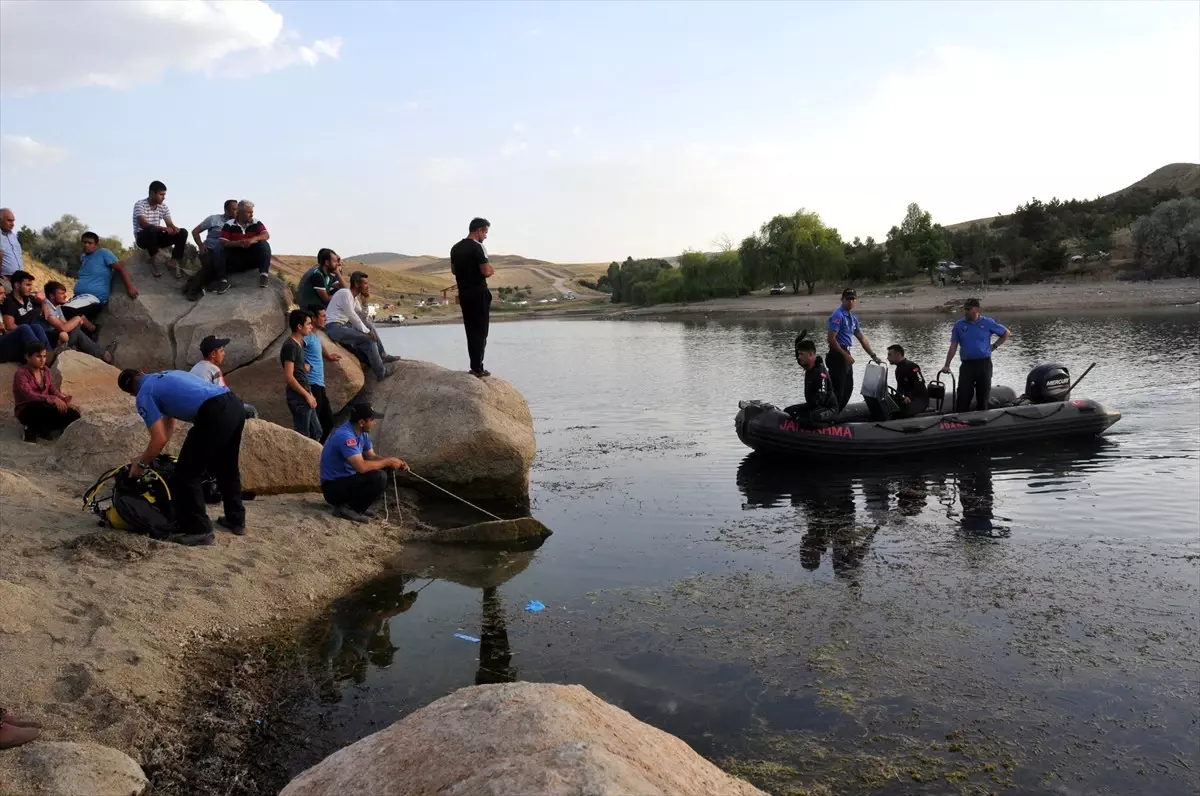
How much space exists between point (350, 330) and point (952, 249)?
7017 cm

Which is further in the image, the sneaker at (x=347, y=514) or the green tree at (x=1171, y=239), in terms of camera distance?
the green tree at (x=1171, y=239)

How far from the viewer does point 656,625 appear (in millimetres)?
7453

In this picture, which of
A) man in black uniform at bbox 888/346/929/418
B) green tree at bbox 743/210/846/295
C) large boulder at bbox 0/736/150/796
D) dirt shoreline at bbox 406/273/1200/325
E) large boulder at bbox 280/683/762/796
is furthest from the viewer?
green tree at bbox 743/210/846/295

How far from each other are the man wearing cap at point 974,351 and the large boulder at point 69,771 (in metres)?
12.8

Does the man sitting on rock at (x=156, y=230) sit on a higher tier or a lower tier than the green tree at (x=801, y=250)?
lower

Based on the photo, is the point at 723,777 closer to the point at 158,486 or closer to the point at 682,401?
the point at 158,486

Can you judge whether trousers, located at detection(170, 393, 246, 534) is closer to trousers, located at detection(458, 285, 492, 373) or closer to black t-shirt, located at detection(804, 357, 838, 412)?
trousers, located at detection(458, 285, 492, 373)

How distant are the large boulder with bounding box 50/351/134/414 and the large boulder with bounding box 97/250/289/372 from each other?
3.75ft

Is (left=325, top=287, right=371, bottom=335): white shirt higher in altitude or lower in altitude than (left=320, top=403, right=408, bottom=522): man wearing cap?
higher

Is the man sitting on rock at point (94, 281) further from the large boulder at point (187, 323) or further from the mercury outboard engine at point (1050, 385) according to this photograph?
the mercury outboard engine at point (1050, 385)

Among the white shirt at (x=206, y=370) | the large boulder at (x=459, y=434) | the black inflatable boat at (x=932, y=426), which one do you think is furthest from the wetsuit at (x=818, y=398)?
the white shirt at (x=206, y=370)

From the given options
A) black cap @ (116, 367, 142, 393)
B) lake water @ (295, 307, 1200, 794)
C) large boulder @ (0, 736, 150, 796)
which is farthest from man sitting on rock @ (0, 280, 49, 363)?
large boulder @ (0, 736, 150, 796)

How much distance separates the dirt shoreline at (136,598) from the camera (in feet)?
16.8

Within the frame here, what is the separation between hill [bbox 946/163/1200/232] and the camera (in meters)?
87.6
